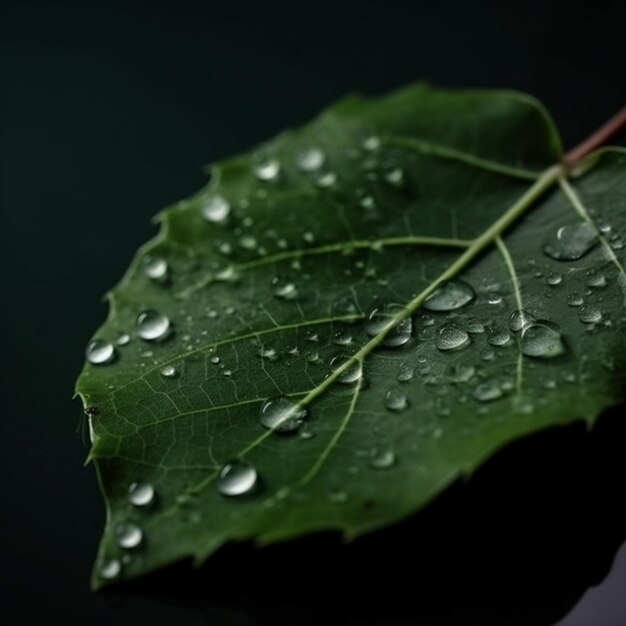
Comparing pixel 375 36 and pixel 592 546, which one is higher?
pixel 375 36

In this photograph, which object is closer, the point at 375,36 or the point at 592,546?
the point at 592,546

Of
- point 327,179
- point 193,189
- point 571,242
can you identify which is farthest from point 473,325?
point 193,189

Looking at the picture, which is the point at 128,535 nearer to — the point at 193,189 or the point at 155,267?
the point at 155,267

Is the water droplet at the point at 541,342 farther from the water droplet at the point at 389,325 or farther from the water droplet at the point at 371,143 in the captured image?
the water droplet at the point at 371,143

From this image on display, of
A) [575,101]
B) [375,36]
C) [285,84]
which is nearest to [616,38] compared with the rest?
[575,101]

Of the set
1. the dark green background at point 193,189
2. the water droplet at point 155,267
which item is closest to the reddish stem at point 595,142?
the dark green background at point 193,189

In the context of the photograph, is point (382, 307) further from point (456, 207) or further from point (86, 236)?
point (86, 236)

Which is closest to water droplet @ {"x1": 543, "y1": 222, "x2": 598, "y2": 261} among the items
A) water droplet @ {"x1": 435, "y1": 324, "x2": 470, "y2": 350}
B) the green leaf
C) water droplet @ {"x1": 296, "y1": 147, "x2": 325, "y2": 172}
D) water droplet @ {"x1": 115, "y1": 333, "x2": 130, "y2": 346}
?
the green leaf
